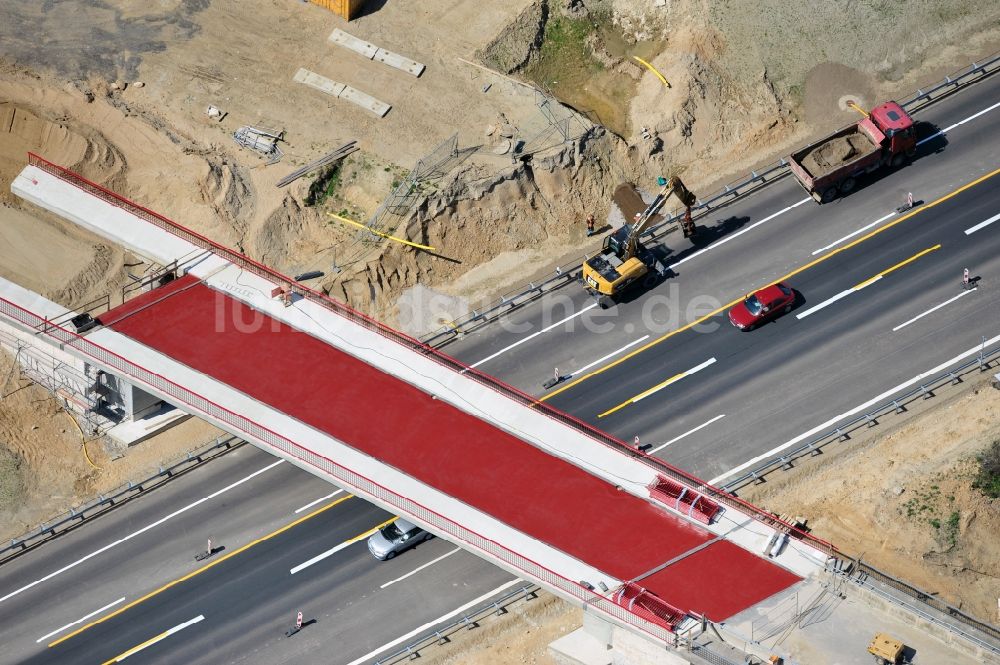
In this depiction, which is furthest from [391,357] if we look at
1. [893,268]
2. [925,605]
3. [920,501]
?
[925,605]

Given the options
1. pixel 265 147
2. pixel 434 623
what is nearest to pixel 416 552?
pixel 434 623

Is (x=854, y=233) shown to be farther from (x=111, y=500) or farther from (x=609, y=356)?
(x=111, y=500)

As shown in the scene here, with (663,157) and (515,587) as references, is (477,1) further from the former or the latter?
(515,587)

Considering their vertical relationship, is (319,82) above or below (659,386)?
above

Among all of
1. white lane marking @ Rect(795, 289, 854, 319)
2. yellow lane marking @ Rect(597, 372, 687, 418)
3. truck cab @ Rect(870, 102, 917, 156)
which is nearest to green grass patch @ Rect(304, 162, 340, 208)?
yellow lane marking @ Rect(597, 372, 687, 418)

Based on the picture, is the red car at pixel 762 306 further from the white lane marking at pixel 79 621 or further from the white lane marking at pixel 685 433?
the white lane marking at pixel 79 621
